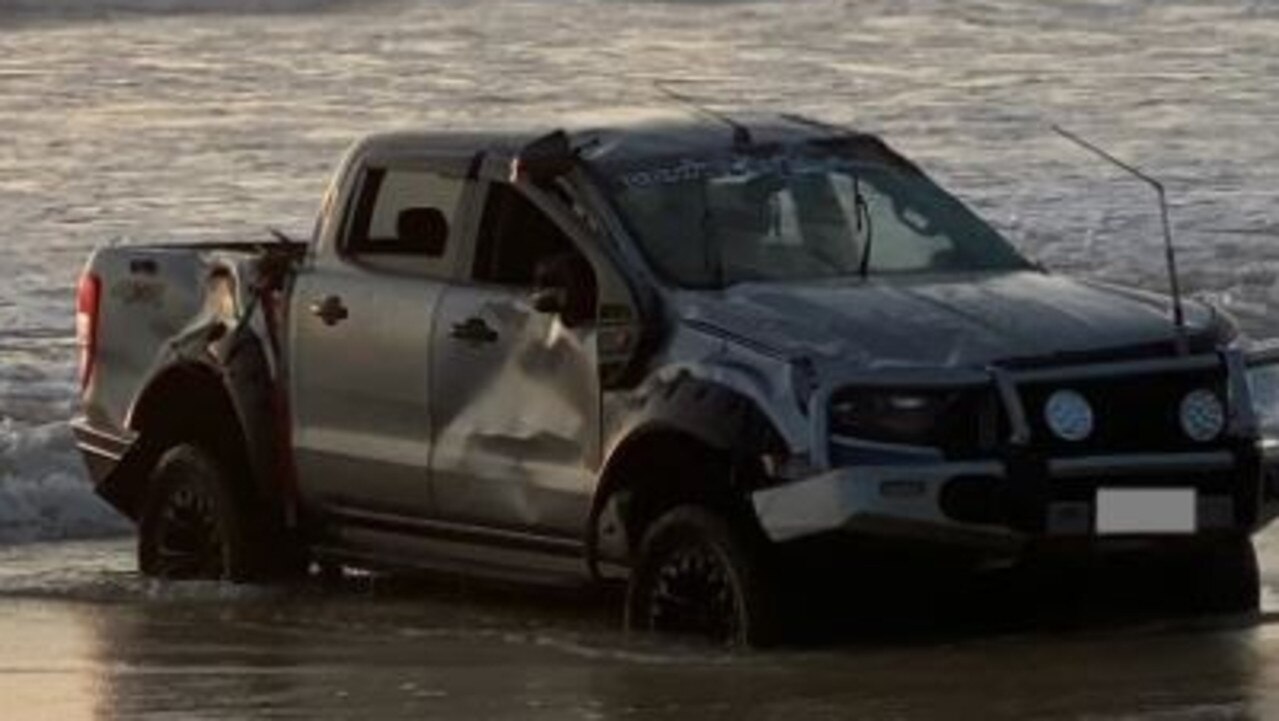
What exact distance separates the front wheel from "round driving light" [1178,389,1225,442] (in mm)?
1174

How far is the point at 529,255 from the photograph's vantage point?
1141cm

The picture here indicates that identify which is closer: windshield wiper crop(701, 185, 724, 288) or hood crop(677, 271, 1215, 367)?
hood crop(677, 271, 1215, 367)

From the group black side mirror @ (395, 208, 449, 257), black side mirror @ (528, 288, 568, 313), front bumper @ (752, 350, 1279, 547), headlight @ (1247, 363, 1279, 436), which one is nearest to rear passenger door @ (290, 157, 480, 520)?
black side mirror @ (395, 208, 449, 257)

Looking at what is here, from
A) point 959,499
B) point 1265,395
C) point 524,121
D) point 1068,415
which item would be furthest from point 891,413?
point 1265,395

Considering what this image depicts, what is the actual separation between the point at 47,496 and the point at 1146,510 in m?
5.40

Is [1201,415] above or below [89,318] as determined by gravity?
above

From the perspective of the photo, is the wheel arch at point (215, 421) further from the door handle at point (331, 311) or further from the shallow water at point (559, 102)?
the shallow water at point (559, 102)

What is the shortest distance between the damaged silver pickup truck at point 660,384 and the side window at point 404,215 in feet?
0.04

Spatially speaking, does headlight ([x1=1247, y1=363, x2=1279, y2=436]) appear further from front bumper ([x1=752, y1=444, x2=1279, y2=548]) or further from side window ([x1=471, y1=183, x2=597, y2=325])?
side window ([x1=471, y1=183, x2=597, y2=325])

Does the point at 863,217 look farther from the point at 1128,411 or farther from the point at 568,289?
the point at 1128,411

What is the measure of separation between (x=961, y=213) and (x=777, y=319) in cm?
133

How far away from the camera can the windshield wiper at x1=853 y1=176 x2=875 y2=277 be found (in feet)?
37.0

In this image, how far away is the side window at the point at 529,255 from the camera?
1107 centimetres

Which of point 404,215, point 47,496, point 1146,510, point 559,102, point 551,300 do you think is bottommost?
point 559,102
